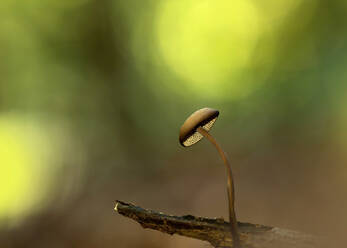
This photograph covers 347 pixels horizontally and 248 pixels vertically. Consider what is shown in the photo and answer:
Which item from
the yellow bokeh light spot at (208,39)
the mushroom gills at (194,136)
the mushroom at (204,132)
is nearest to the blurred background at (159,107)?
the yellow bokeh light spot at (208,39)

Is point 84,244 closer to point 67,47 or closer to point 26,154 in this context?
point 26,154

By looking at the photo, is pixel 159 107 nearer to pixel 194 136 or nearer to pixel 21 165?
pixel 21 165

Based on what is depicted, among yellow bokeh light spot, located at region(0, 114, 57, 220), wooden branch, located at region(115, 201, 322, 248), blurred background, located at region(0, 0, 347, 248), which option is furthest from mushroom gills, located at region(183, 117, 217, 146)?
yellow bokeh light spot, located at region(0, 114, 57, 220)

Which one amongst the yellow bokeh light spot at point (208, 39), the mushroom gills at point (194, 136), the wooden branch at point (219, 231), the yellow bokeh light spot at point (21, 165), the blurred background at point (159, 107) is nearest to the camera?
the wooden branch at point (219, 231)

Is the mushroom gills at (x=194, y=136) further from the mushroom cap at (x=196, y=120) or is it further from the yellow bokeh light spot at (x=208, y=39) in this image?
the yellow bokeh light spot at (x=208, y=39)

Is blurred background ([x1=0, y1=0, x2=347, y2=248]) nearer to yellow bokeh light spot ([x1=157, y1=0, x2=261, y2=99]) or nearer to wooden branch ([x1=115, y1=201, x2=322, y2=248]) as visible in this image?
yellow bokeh light spot ([x1=157, y1=0, x2=261, y2=99])
